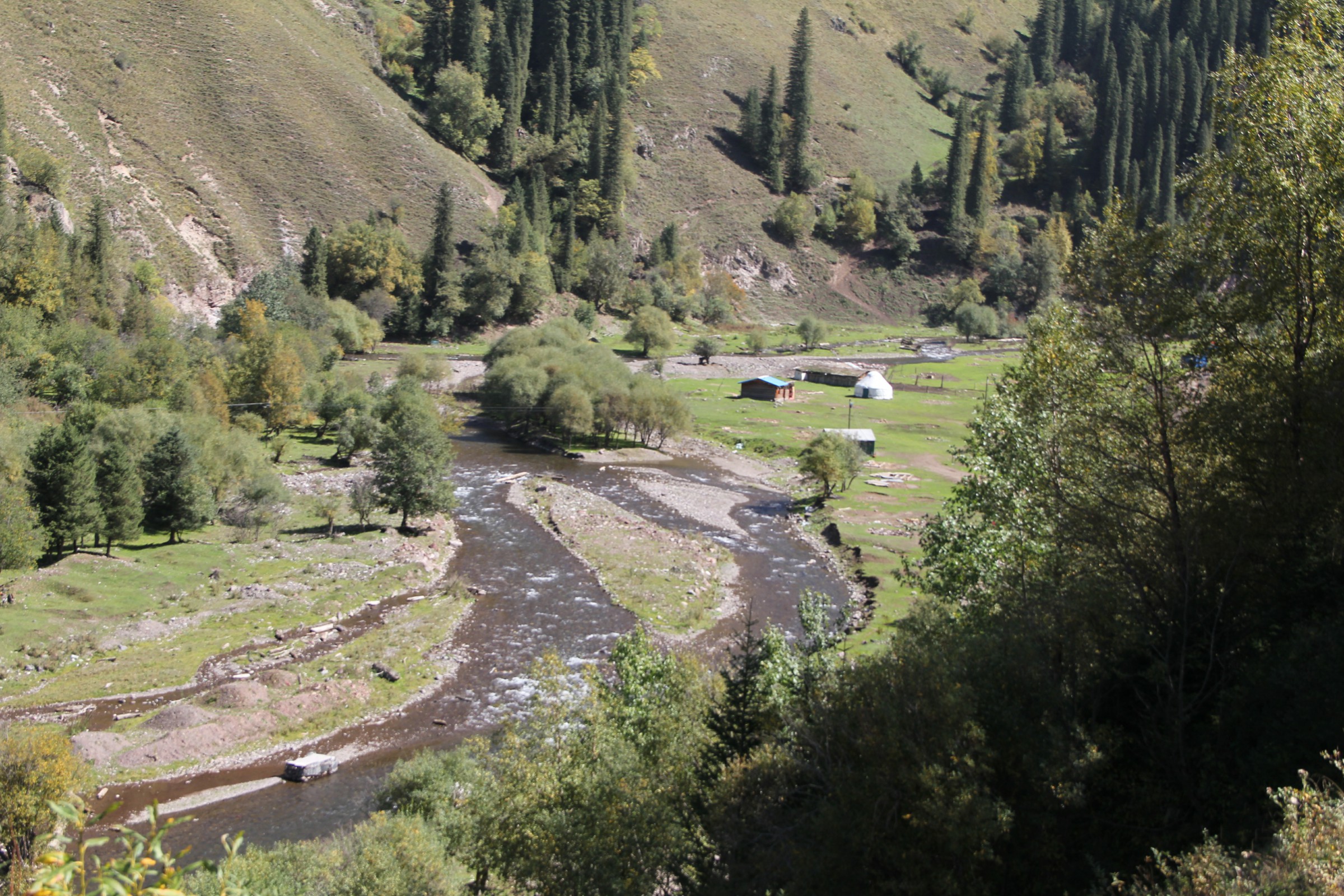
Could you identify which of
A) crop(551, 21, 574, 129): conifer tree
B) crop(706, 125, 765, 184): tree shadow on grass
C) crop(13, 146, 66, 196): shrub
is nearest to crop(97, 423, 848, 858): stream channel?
crop(13, 146, 66, 196): shrub

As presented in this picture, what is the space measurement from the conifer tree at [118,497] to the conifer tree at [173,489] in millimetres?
2493

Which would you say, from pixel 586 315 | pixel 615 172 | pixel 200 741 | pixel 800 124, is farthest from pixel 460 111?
pixel 200 741

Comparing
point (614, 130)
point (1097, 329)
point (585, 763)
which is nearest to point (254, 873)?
point (585, 763)

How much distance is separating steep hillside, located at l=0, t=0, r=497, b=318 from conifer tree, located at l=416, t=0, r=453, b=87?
11420 mm

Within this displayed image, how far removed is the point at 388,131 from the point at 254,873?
5669 inches

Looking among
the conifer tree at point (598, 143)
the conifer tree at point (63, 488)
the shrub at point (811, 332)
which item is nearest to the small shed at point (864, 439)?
the conifer tree at point (63, 488)

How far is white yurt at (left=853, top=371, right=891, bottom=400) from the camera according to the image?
106438 mm

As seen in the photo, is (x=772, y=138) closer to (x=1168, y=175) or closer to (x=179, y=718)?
(x=1168, y=175)

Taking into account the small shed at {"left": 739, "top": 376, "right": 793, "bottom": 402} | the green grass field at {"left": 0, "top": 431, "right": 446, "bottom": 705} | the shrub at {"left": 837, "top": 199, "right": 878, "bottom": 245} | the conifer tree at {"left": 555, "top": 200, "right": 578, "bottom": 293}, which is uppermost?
the shrub at {"left": 837, "top": 199, "right": 878, "bottom": 245}

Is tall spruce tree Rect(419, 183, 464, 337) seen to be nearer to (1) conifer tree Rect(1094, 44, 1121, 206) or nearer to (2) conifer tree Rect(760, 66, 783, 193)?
(2) conifer tree Rect(760, 66, 783, 193)

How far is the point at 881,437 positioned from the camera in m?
85.0

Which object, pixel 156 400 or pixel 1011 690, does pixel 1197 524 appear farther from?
pixel 156 400

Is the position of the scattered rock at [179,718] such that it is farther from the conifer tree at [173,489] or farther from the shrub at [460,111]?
the shrub at [460,111]

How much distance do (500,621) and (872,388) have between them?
7343 cm
